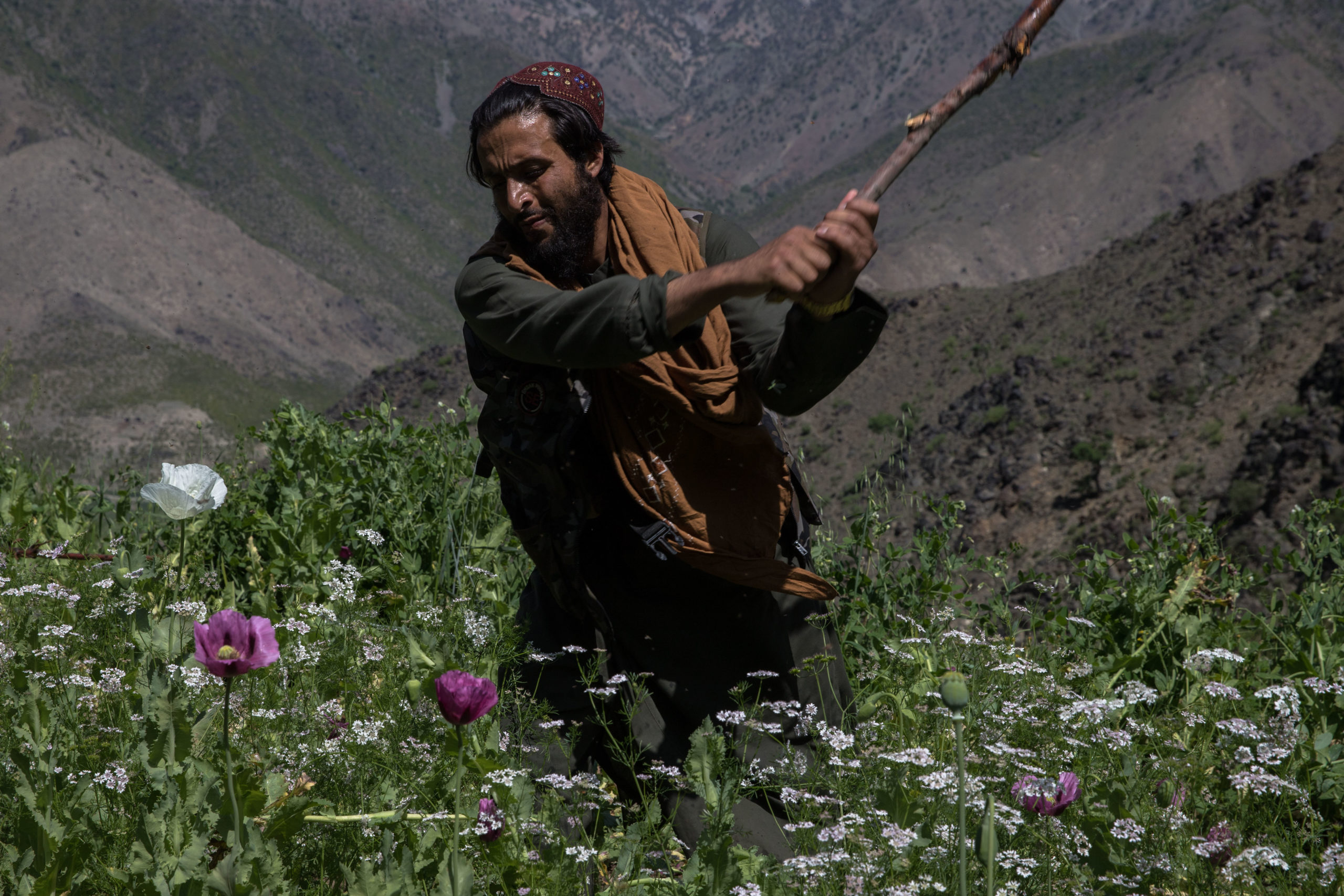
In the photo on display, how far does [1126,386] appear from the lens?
1257 inches

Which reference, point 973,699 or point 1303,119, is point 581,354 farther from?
point 1303,119

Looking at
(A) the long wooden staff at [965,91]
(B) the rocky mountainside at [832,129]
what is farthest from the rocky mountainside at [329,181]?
(A) the long wooden staff at [965,91]

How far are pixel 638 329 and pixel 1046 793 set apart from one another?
3.46 feet

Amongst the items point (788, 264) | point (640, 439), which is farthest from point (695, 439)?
point (788, 264)

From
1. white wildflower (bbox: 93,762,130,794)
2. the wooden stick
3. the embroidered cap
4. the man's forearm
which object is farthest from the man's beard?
white wildflower (bbox: 93,762,130,794)

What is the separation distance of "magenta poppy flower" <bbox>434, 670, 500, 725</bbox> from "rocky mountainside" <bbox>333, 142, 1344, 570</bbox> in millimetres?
15906

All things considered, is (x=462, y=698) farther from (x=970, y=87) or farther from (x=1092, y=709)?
(x=970, y=87)

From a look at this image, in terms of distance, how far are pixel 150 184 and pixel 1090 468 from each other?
339 ft

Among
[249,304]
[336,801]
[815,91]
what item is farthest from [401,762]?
[815,91]

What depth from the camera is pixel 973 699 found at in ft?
7.46

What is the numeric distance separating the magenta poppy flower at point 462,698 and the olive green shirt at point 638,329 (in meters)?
0.70

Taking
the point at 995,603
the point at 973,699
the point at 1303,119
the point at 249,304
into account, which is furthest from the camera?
the point at 249,304

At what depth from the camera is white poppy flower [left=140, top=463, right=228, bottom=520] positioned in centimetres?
187

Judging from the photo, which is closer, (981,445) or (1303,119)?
(981,445)
